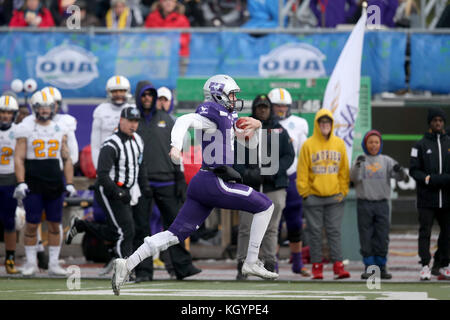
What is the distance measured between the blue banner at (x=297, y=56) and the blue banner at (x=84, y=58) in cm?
53

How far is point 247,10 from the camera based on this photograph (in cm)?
1822

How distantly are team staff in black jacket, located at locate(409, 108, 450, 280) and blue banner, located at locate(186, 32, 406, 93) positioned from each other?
3.43 m

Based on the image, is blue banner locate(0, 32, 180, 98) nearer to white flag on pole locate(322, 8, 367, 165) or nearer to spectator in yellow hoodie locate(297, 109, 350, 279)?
white flag on pole locate(322, 8, 367, 165)

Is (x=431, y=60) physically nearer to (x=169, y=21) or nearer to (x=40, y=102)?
(x=169, y=21)

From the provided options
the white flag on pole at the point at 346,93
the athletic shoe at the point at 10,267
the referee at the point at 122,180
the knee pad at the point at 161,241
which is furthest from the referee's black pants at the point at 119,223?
the white flag on pole at the point at 346,93

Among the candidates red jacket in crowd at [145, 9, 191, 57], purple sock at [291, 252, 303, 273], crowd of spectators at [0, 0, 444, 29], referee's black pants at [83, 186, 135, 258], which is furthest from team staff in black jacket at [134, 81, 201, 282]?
crowd of spectators at [0, 0, 444, 29]

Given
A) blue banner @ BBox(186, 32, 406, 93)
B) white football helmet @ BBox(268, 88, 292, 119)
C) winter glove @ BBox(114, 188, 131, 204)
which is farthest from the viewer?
blue banner @ BBox(186, 32, 406, 93)

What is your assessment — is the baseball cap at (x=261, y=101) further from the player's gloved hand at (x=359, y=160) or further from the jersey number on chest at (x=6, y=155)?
the jersey number on chest at (x=6, y=155)

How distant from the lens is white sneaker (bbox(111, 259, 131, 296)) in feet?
31.3

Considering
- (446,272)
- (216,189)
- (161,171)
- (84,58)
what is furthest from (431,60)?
(216,189)

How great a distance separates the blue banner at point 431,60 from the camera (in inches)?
654
